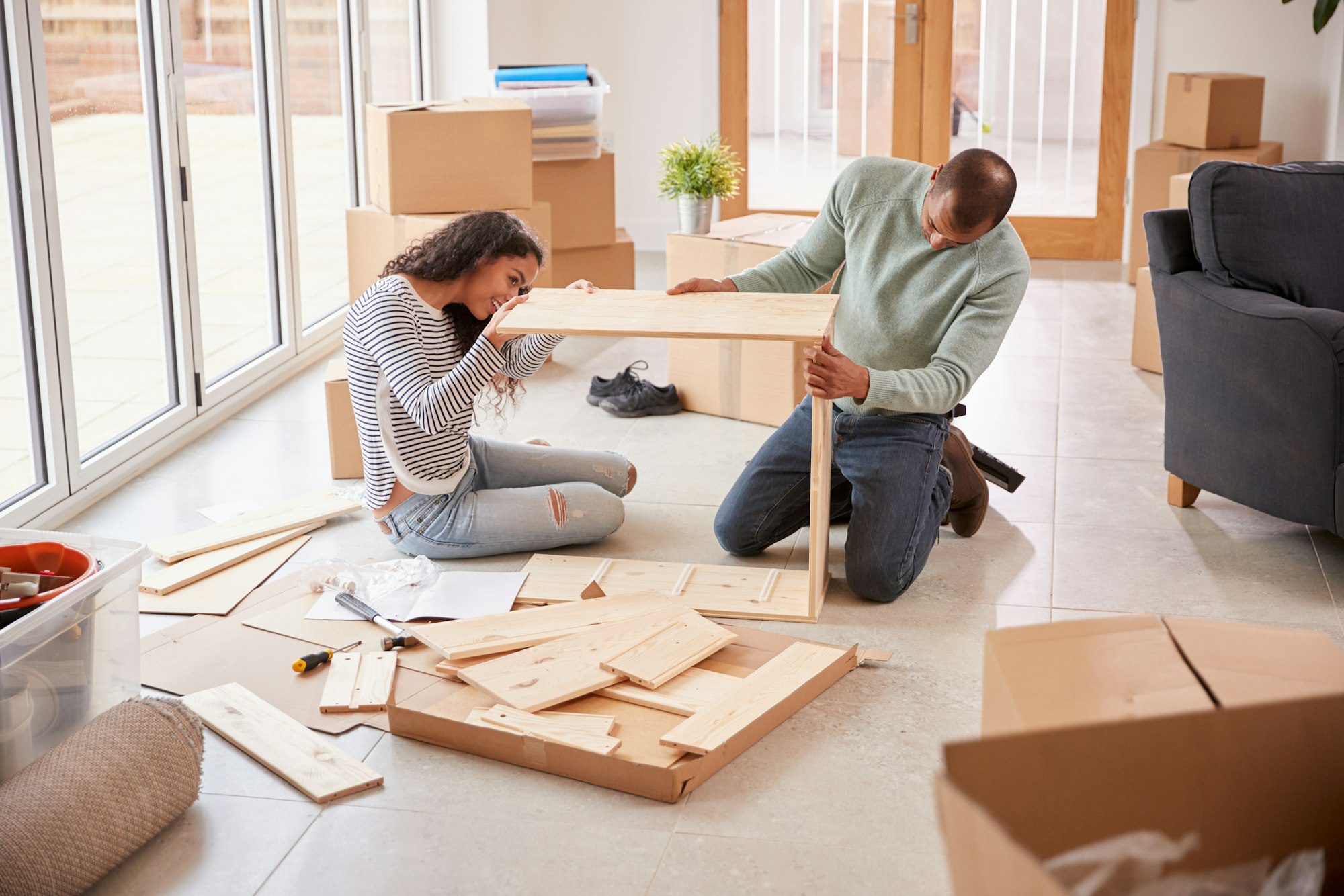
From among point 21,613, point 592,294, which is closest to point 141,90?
point 592,294

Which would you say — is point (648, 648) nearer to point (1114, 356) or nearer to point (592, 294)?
point (592, 294)

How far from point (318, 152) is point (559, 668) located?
3.31m

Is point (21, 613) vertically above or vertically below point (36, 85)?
below

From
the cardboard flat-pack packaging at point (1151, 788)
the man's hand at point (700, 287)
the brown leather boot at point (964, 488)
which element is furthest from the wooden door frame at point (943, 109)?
the cardboard flat-pack packaging at point (1151, 788)

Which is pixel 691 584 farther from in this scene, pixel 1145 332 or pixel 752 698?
pixel 1145 332

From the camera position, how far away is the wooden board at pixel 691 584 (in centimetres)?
268

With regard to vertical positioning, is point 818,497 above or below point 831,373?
below

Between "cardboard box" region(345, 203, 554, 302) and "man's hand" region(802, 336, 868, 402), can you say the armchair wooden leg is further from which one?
"cardboard box" region(345, 203, 554, 302)

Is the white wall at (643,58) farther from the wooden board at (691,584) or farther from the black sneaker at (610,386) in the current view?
the wooden board at (691,584)

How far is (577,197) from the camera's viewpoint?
5008 millimetres

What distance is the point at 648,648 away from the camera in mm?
2387

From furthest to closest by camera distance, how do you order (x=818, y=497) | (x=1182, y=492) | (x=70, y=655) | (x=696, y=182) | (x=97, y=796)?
(x=696, y=182) < (x=1182, y=492) < (x=818, y=497) < (x=70, y=655) < (x=97, y=796)

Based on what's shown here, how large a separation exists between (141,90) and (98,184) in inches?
15.4

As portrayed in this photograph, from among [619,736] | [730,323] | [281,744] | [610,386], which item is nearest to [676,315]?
[730,323]
